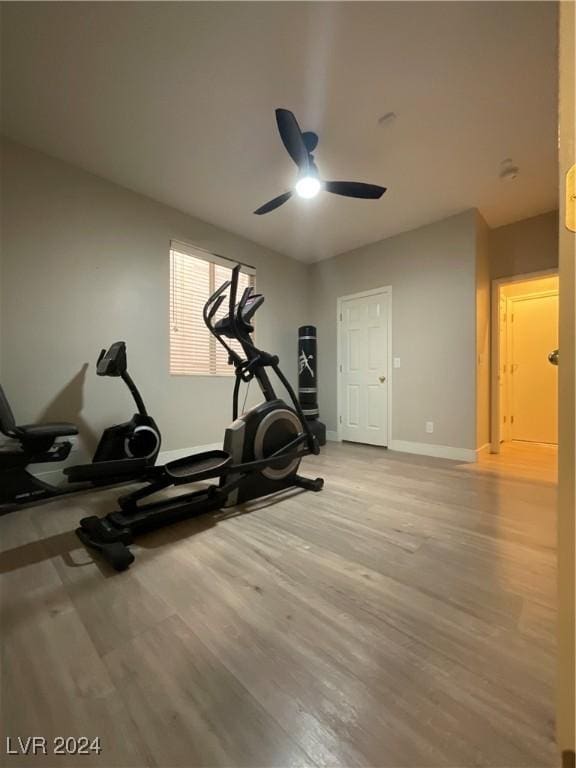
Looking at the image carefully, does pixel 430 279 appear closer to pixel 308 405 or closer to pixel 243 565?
pixel 308 405

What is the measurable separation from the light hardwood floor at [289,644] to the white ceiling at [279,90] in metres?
2.77

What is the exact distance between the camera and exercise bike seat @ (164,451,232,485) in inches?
71.6

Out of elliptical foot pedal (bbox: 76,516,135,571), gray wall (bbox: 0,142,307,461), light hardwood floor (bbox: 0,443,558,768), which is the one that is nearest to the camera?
light hardwood floor (bbox: 0,443,558,768)

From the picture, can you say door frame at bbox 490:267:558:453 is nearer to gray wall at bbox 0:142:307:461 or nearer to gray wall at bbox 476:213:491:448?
gray wall at bbox 476:213:491:448

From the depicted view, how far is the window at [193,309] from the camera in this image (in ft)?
11.0

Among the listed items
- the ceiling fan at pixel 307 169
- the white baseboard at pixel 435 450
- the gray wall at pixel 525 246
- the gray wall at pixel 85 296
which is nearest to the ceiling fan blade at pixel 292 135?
the ceiling fan at pixel 307 169

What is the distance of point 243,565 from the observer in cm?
138

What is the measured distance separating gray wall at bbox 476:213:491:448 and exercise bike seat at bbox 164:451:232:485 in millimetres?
2906

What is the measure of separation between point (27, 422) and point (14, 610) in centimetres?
176

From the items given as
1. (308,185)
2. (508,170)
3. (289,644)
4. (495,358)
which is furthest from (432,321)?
(289,644)

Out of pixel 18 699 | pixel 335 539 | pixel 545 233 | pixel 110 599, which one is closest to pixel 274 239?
pixel 545 233

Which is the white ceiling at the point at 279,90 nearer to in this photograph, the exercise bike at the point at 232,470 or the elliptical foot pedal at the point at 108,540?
the exercise bike at the point at 232,470

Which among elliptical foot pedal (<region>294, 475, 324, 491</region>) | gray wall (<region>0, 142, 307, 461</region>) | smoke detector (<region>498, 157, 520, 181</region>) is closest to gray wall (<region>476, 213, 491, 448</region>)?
smoke detector (<region>498, 157, 520, 181</region>)

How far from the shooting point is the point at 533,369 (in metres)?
4.46
